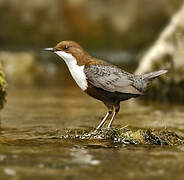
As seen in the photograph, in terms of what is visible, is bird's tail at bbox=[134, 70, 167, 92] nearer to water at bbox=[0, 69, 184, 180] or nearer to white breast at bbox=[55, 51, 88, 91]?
white breast at bbox=[55, 51, 88, 91]

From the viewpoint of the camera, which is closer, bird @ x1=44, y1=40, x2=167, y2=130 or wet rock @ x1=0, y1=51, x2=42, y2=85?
bird @ x1=44, y1=40, x2=167, y2=130

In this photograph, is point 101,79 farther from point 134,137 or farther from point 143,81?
point 134,137

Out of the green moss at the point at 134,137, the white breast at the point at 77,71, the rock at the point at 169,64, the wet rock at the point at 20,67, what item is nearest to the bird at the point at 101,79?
the white breast at the point at 77,71

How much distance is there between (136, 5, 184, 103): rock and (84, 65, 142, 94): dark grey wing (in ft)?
14.2

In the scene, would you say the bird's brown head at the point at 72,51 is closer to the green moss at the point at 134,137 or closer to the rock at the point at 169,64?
the green moss at the point at 134,137

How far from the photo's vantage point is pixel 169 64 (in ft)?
32.2

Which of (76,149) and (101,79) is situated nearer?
(76,149)

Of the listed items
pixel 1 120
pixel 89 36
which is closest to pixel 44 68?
pixel 89 36

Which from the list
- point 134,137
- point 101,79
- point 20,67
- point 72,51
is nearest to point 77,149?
point 134,137

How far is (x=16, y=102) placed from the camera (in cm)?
965

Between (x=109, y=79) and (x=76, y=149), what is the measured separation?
3.76 feet

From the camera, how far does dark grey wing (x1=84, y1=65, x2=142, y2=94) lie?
543cm

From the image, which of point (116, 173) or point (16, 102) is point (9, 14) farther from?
point (116, 173)

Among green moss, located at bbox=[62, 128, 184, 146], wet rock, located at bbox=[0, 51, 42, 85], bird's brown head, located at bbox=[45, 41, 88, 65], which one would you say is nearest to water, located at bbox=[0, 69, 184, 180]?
green moss, located at bbox=[62, 128, 184, 146]
